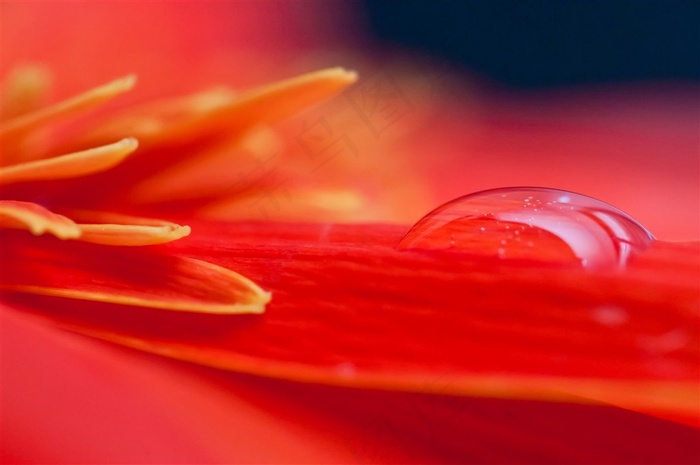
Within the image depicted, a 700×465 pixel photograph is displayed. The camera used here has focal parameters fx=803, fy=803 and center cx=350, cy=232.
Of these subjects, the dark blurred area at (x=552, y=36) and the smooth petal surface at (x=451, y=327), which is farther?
the dark blurred area at (x=552, y=36)

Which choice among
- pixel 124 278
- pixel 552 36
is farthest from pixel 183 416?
pixel 552 36

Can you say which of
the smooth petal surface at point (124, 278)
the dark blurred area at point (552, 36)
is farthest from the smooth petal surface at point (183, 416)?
the dark blurred area at point (552, 36)

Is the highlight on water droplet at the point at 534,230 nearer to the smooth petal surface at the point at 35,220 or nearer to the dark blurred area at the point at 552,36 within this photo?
the smooth petal surface at the point at 35,220

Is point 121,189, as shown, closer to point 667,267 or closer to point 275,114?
point 275,114

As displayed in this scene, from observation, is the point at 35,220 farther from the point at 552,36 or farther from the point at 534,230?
the point at 552,36

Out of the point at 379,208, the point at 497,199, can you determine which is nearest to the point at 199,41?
the point at 379,208

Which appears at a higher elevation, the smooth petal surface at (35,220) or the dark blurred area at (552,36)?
the dark blurred area at (552,36)

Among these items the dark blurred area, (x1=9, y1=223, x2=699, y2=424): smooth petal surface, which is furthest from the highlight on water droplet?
the dark blurred area
